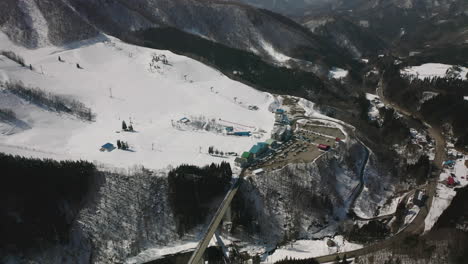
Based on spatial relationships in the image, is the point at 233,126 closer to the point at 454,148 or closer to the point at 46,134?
the point at 46,134

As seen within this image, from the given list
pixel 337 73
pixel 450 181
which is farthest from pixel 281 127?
pixel 337 73

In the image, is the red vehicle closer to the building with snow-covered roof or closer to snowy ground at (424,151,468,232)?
the building with snow-covered roof

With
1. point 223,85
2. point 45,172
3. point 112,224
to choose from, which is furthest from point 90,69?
point 112,224

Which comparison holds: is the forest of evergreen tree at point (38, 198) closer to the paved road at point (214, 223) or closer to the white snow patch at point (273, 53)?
the paved road at point (214, 223)

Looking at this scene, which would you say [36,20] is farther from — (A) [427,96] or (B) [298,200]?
(A) [427,96]

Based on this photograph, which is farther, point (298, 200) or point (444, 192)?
point (444, 192)

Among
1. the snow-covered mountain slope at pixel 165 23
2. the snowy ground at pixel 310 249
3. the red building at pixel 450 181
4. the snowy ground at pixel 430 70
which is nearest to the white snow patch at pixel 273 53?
the snow-covered mountain slope at pixel 165 23
